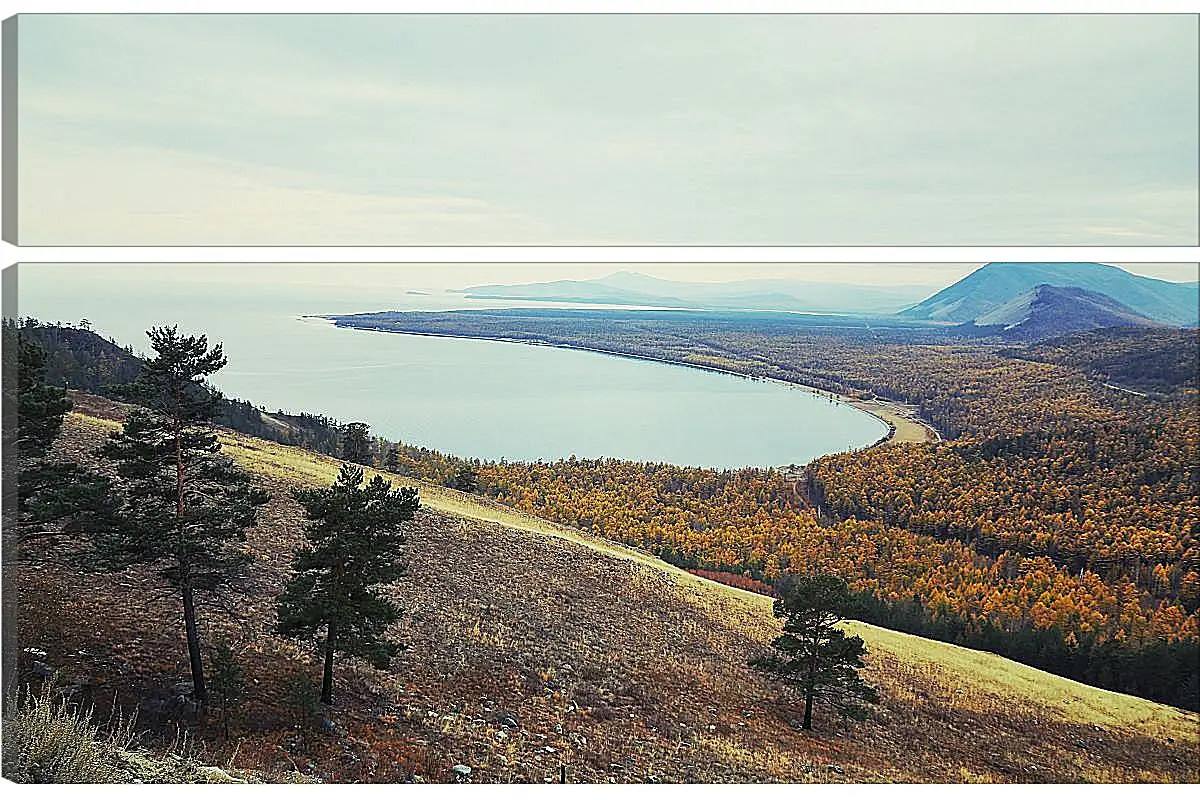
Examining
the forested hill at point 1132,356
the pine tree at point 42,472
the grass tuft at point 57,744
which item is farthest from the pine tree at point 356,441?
the forested hill at point 1132,356

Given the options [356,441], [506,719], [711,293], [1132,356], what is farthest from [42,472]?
[1132,356]

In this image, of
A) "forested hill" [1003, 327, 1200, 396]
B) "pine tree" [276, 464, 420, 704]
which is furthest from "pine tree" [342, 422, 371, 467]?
"forested hill" [1003, 327, 1200, 396]

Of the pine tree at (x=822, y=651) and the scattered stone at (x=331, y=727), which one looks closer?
the scattered stone at (x=331, y=727)

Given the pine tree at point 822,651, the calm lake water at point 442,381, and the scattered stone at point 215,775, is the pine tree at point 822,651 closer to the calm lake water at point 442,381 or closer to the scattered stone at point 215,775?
the calm lake water at point 442,381

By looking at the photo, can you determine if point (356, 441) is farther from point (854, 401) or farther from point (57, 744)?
point (854, 401)
